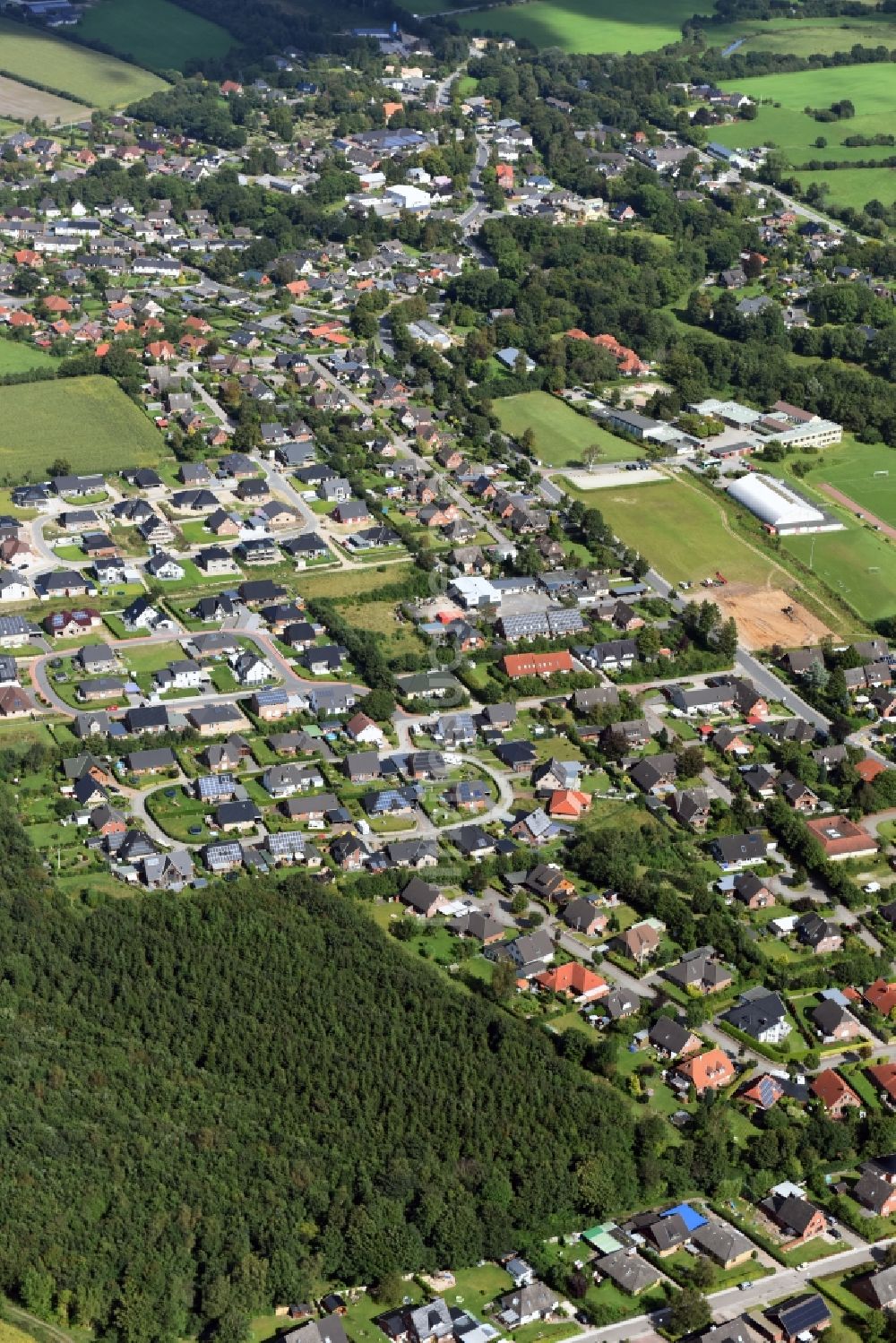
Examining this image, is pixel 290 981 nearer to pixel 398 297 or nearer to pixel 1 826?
pixel 1 826

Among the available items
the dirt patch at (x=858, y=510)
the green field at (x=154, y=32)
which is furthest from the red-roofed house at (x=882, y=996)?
the green field at (x=154, y=32)

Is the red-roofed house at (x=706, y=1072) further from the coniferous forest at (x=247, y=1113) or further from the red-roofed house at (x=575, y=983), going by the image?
the red-roofed house at (x=575, y=983)

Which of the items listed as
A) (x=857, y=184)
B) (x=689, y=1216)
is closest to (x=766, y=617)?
(x=689, y=1216)

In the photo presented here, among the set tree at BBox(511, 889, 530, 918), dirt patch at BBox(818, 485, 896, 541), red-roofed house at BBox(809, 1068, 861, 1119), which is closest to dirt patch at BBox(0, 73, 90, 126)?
dirt patch at BBox(818, 485, 896, 541)

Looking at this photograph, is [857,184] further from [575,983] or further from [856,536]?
[575,983]

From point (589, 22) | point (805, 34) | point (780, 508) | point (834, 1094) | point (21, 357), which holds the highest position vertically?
point (805, 34)

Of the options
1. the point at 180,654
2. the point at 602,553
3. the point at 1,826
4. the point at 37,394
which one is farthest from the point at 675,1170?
the point at 37,394

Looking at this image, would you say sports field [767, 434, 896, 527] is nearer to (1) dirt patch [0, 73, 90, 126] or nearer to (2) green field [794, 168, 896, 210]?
(2) green field [794, 168, 896, 210]
